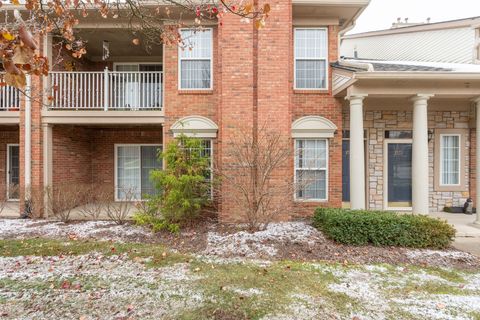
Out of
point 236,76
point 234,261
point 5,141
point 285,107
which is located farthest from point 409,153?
point 5,141

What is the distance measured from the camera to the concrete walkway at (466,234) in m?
6.00

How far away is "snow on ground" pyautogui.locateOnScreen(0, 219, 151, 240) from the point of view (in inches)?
258

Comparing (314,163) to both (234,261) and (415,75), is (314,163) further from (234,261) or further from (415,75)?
(234,261)

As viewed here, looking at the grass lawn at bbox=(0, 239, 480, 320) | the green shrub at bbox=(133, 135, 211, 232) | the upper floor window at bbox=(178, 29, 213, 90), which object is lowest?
the grass lawn at bbox=(0, 239, 480, 320)

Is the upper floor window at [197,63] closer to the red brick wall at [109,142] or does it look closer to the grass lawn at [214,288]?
the red brick wall at [109,142]

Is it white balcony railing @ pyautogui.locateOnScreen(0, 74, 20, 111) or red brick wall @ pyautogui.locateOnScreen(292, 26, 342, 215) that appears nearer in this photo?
red brick wall @ pyautogui.locateOnScreen(292, 26, 342, 215)

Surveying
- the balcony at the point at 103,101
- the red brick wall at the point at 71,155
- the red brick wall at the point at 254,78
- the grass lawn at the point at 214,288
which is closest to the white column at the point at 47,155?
the red brick wall at the point at 71,155

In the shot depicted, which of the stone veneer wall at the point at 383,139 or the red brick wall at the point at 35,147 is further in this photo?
the stone veneer wall at the point at 383,139

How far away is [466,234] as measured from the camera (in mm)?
6738

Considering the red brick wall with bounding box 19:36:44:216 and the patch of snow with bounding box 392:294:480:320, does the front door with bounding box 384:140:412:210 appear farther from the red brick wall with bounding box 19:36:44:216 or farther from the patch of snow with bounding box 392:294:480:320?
the red brick wall with bounding box 19:36:44:216

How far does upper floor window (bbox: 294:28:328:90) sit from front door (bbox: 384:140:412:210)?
11.4 feet

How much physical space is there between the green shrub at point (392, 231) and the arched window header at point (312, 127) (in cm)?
286

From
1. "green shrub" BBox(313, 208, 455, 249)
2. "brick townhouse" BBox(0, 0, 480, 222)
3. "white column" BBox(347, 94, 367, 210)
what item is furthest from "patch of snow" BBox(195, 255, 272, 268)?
"white column" BBox(347, 94, 367, 210)

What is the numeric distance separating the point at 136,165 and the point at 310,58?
281 inches
